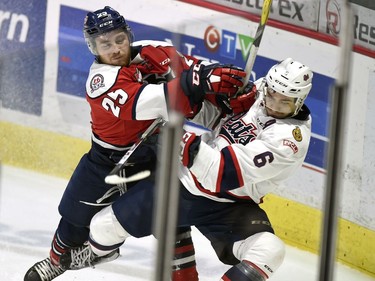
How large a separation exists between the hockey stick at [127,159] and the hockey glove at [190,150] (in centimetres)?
9

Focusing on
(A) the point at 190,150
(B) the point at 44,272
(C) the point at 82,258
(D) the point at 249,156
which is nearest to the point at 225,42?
(A) the point at 190,150

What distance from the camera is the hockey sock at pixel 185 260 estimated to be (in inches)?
124

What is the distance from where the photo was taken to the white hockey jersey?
2.87 metres

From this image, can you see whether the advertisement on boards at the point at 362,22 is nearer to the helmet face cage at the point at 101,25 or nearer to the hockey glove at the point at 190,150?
the helmet face cage at the point at 101,25

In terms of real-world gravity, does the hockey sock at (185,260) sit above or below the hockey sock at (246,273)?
below

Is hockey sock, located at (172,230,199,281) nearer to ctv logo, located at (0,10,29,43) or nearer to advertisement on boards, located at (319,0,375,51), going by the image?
advertisement on boards, located at (319,0,375,51)

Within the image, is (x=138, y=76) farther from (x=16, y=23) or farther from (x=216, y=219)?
(x=16, y=23)

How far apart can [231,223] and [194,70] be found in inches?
21.1

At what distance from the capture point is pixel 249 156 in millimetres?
2881

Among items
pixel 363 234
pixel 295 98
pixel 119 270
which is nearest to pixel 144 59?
pixel 295 98

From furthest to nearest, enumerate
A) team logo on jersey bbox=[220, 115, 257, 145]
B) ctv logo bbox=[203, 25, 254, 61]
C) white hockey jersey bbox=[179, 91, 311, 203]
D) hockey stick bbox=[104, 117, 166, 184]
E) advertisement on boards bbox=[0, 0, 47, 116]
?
advertisement on boards bbox=[0, 0, 47, 116]
team logo on jersey bbox=[220, 115, 257, 145]
white hockey jersey bbox=[179, 91, 311, 203]
hockey stick bbox=[104, 117, 166, 184]
ctv logo bbox=[203, 25, 254, 61]

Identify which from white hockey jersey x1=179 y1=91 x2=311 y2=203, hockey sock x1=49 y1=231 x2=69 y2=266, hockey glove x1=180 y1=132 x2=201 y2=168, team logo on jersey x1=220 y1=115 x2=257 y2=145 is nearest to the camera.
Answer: hockey glove x1=180 y1=132 x2=201 y2=168

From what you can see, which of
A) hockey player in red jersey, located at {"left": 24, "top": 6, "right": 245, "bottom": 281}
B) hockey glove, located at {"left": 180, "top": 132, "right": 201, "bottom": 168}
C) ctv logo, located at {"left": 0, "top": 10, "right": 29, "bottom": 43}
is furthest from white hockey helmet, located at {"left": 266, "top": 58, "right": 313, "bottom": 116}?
ctv logo, located at {"left": 0, "top": 10, "right": 29, "bottom": 43}

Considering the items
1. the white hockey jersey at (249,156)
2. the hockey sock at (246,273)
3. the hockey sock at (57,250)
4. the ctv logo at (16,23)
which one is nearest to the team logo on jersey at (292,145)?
the white hockey jersey at (249,156)
